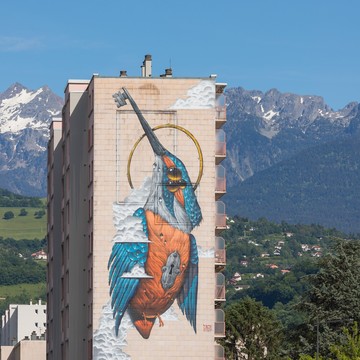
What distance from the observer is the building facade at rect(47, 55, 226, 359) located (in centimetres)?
11094

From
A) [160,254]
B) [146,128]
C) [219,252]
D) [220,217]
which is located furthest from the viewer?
[220,217]

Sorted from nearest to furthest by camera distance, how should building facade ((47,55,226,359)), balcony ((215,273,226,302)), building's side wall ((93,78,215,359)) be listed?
building facade ((47,55,226,359)) < building's side wall ((93,78,215,359)) < balcony ((215,273,226,302))

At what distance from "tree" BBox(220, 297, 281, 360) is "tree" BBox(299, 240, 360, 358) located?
31.9m

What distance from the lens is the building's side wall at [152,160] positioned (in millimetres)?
111188

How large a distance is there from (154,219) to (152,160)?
3890 mm

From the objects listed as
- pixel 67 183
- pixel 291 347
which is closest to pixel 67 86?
pixel 67 183

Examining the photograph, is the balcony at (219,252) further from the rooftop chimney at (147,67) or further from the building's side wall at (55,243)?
the building's side wall at (55,243)

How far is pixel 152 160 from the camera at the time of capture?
370ft

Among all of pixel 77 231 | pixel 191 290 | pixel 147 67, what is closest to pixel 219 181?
pixel 191 290

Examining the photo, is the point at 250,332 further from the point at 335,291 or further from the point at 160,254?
the point at 160,254

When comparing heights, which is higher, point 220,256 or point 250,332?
point 220,256

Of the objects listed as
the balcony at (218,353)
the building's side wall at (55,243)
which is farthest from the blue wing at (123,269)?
the building's side wall at (55,243)

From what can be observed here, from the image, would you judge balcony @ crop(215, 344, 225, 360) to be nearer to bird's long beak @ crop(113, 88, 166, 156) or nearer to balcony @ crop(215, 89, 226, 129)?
bird's long beak @ crop(113, 88, 166, 156)

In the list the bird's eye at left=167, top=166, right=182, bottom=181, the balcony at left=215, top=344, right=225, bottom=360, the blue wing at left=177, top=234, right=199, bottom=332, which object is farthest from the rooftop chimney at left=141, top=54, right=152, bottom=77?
the balcony at left=215, top=344, right=225, bottom=360
